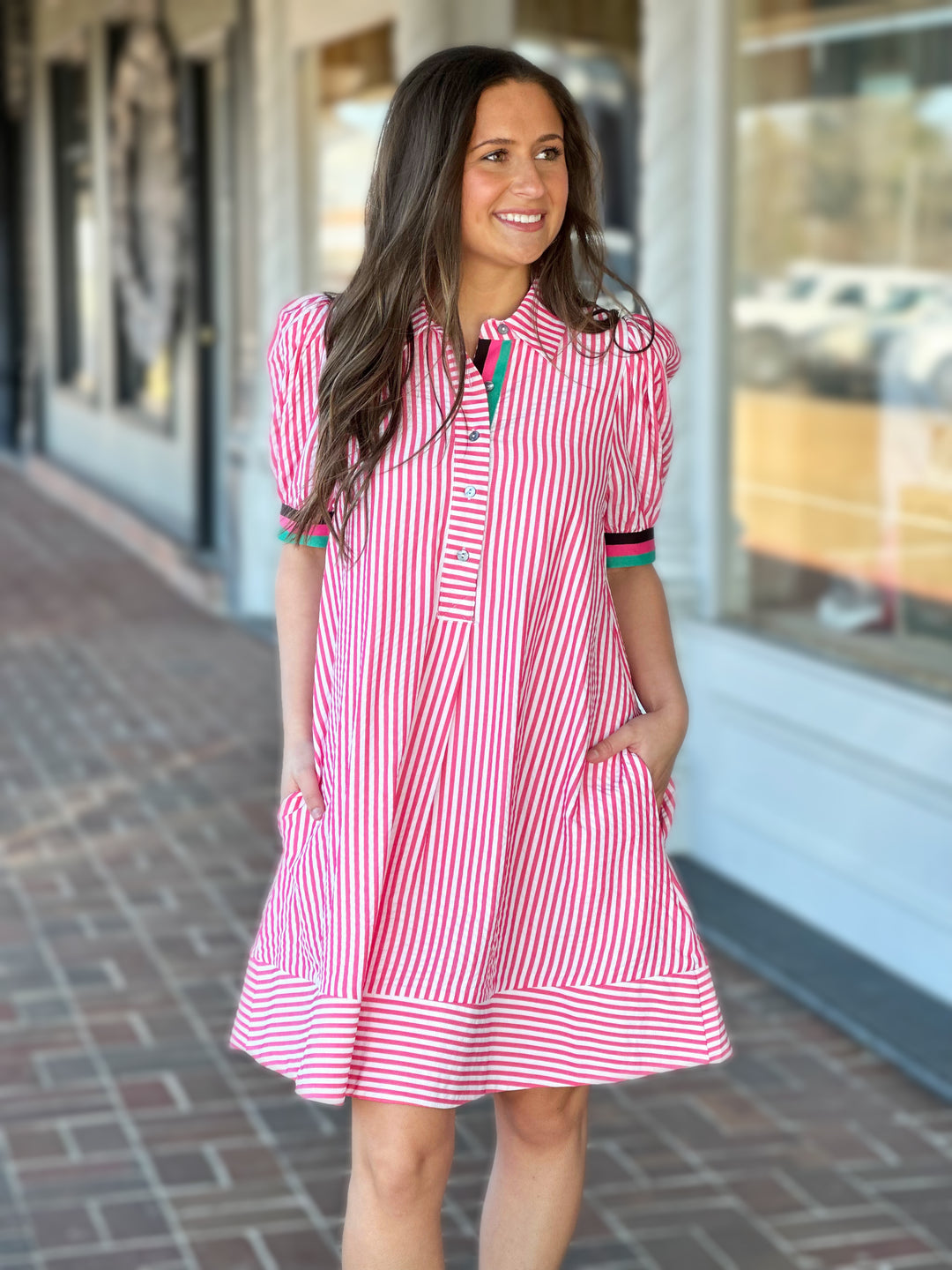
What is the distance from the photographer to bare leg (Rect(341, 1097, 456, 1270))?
2135 mm

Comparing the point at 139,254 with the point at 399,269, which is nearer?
the point at 399,269

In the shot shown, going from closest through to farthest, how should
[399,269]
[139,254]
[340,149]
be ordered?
1. [399,269]
2. [340,149]
3. [139,254]

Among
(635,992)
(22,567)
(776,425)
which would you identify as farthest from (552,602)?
(22,567)

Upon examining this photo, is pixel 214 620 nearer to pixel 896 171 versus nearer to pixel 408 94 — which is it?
pixel 896 171

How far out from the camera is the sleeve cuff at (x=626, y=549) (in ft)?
7.59

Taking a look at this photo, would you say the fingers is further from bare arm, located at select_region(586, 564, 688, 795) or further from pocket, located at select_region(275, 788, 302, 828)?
bare arm, located at select_region(586, 564, 688, 795)

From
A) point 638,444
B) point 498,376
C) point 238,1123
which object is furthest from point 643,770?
point 238,1123

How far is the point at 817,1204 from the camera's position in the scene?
3232 millimetres

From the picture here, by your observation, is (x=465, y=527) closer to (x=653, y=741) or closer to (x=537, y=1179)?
(x=653, y=741)

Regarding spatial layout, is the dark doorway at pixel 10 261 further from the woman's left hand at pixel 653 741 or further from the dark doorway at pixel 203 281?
the woman's left hand at pixel 653 741

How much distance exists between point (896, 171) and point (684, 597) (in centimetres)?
127

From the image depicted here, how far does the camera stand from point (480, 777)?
2.12 meters

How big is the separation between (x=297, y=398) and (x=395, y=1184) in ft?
3.02

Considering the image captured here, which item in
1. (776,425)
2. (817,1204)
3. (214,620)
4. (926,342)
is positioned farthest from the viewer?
(214,620)
